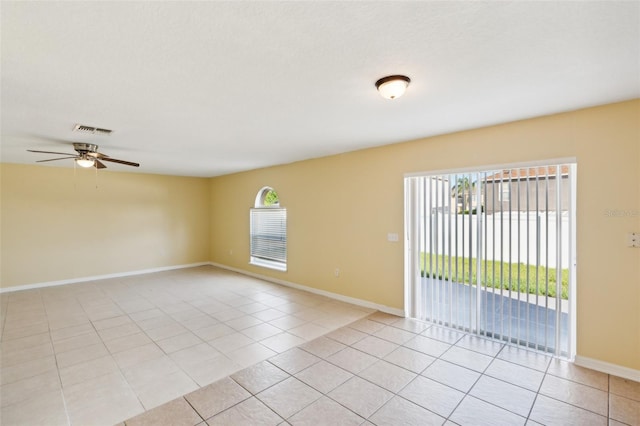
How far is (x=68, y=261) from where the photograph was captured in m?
5.95

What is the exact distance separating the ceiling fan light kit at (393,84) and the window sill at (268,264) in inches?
173

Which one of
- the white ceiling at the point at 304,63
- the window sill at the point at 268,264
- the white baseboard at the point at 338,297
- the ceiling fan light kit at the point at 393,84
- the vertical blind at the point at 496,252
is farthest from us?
the window sill at the point at 268,264

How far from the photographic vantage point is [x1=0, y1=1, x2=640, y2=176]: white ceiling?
1.41m

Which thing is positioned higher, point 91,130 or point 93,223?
point 91,130

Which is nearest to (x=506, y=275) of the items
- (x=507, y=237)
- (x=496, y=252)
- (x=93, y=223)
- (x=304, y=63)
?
(x=496, y=252)

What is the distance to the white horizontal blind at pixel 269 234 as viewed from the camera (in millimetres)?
6043

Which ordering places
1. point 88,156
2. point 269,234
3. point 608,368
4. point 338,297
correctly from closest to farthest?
point 608,368
point 88,156
point 338,297
point 269,234

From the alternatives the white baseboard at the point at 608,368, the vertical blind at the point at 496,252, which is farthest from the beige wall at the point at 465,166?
the vertical blind at the point at 496,252

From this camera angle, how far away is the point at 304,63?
1.86m

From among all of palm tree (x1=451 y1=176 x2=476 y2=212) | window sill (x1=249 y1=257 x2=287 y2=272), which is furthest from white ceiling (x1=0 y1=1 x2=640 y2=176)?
window sill (x1=249 y1=257 x2=287 y2=272)

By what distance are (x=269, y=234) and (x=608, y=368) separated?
532 centimetres

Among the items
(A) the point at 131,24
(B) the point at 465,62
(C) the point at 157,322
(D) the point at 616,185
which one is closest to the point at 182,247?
(C) the point at 157,322

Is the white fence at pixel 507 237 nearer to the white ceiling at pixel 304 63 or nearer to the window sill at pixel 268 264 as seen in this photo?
the white ceiling at pixel 304 63

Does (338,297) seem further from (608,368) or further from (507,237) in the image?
(608,368)
